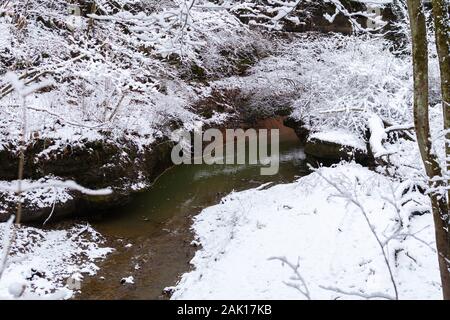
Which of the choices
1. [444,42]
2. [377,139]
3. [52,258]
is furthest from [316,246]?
[52,258]

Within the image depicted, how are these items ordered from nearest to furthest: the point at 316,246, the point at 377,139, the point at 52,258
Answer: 1. the point at 377,139
2. the point at 316,246
3. the point at 52,258

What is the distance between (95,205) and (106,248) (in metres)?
1.20

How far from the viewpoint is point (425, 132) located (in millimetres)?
2762

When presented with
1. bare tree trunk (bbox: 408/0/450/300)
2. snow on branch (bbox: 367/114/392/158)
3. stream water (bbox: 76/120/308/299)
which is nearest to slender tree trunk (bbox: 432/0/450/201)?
bare tree trunk (bbox: 408/0/450/300)

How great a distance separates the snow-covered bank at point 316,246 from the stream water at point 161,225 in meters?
0.37

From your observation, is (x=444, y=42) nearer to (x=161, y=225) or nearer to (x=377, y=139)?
(x=377, y=139)

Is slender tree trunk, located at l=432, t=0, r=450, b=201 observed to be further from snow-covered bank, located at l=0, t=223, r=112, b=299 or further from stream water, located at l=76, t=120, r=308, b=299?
snow-covered bank, located at l=0, t=223, r=112, b=299

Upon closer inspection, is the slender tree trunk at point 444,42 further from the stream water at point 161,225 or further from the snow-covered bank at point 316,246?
the stream water at point 161,225

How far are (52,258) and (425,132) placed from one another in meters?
5.56

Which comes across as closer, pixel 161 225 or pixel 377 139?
pixel 377 139

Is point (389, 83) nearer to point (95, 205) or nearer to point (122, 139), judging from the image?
point (122, 139)

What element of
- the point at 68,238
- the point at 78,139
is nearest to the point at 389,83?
the point at 78,139

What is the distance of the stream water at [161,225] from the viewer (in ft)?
18.5

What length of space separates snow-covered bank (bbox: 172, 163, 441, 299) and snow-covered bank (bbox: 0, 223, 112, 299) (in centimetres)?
163
